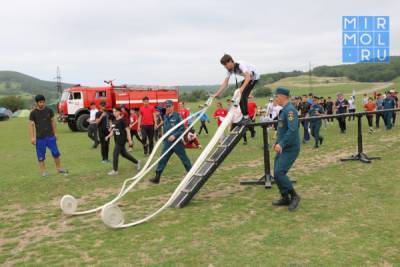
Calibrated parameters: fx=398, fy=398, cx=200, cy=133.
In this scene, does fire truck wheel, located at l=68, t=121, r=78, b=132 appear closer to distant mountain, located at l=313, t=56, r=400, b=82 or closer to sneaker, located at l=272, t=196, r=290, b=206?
sneaker, located at l=272, t=196, r=290, b=206

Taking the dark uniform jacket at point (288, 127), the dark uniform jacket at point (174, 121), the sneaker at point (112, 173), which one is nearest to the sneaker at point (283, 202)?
the dark uniform jacket at point (288, 127)

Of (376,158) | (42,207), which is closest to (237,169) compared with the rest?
(376,158)

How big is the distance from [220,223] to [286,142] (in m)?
1.57

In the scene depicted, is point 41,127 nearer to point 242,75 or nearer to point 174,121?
point 174,121

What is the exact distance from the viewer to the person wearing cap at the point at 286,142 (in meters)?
5.98

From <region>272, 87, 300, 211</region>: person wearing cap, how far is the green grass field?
0.39 metres

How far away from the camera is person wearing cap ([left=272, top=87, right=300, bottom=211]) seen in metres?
5.98

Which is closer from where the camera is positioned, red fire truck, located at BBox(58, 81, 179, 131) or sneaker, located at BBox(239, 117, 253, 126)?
sneaker, located at BBox(239, 117, 253, 126)

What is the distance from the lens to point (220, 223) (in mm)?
5609

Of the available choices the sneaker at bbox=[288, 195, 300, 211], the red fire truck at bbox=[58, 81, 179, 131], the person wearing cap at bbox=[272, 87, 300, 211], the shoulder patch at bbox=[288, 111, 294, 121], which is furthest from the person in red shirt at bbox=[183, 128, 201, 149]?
the red fire truck at bbox=[58, 81, 179, 131]

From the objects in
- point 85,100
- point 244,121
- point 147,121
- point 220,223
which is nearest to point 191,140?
point 147,121

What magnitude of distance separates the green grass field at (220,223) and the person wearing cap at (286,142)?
1.28 feet

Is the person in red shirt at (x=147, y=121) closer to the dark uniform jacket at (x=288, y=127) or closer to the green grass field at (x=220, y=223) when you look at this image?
the green grass field at (x=220, y=223)

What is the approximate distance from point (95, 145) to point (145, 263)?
1163 centimetres
